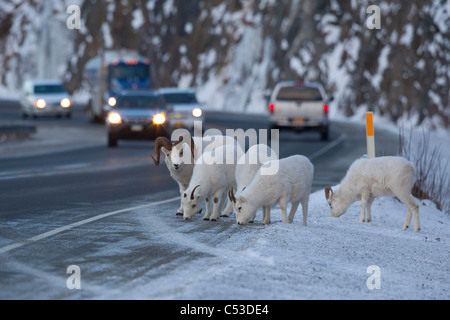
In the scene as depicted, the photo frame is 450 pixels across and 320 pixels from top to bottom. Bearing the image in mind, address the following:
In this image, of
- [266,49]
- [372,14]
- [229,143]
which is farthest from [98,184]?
[266,49]

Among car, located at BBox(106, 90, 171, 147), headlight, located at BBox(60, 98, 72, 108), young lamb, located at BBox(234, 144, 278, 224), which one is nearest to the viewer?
young lamb, located at BBox(234, 144, 278, 224)

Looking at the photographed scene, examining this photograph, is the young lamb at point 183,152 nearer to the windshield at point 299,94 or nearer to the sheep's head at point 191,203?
the sheep's head at point 191,203

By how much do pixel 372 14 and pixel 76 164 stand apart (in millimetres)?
22959

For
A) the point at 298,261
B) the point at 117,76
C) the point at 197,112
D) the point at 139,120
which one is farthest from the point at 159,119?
the point at 298,261

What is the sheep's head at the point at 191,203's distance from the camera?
14516mm

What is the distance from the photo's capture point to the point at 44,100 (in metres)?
53.1

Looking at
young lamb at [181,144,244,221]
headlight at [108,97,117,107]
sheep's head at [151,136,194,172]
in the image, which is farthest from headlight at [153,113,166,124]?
young lamb at [181,144,244,221]

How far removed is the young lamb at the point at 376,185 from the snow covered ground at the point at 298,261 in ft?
0.87

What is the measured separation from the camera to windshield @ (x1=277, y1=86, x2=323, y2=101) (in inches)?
1496

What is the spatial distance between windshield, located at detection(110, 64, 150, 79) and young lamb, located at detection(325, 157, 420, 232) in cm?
3419

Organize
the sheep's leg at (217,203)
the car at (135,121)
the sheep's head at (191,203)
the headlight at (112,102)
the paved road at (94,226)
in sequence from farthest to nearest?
the headlight at (112,102), the car at (135,121), the sheep's leg at (217,203), the sheep's head at (191,203), the paved road at (94,226)

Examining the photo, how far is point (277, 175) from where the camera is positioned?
13.8 m
